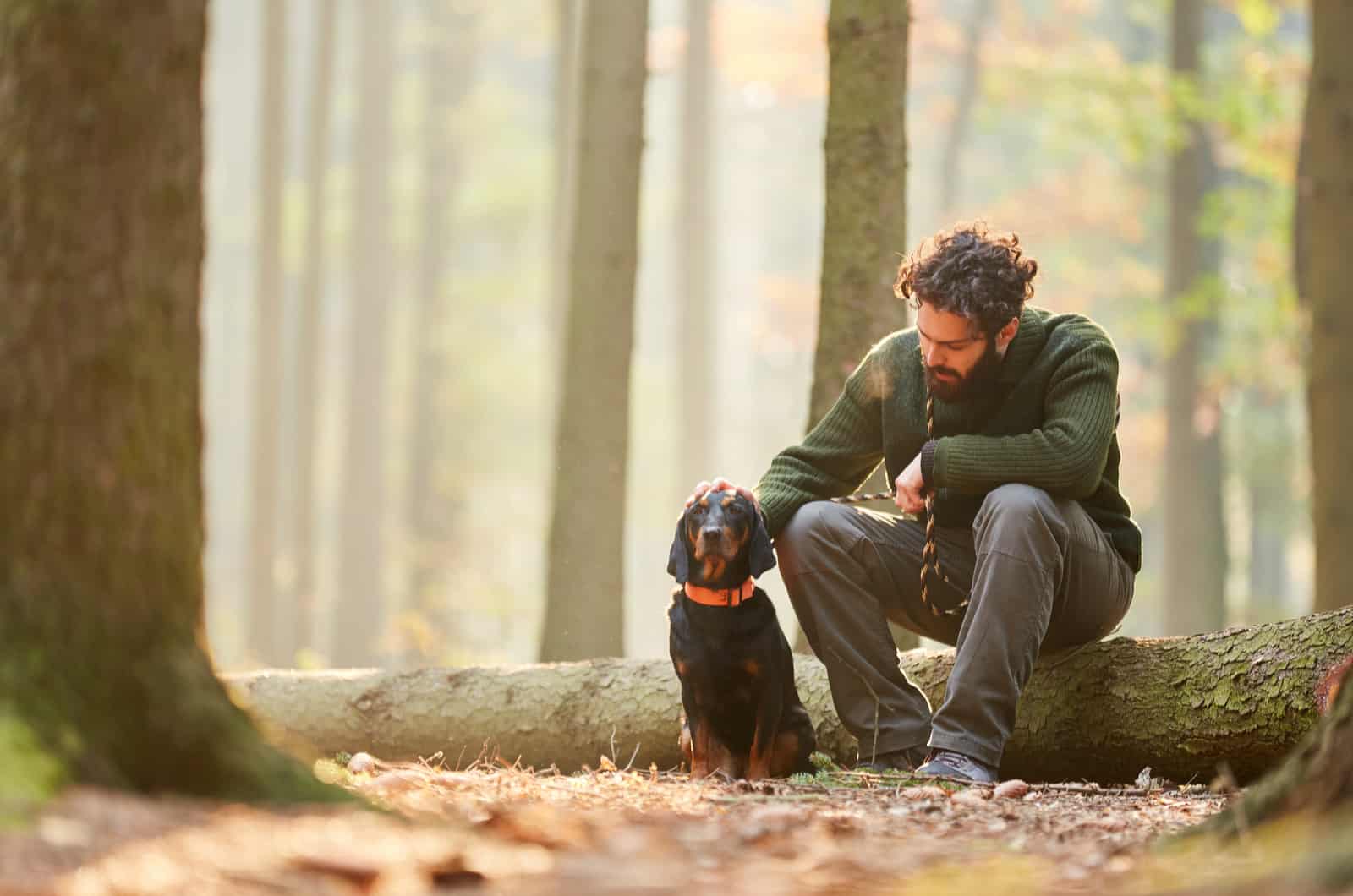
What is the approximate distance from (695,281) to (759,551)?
15.8 meters

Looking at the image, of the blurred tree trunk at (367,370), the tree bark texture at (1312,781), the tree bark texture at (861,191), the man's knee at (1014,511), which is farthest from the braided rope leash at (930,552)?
the blurred tree trunk at (367,370)

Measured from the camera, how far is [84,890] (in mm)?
2051

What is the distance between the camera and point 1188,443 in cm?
1504

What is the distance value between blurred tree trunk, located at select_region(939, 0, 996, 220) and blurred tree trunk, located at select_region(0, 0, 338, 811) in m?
20.9

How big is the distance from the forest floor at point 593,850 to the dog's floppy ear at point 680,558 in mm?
1385

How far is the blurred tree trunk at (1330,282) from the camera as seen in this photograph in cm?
859

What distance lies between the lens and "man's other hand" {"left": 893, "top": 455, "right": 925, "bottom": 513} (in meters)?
4.75

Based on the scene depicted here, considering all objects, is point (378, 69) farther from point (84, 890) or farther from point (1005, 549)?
point (84, 890)

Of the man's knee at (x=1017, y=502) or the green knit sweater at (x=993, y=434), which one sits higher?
the green knit sweater at (x=993, y=434)

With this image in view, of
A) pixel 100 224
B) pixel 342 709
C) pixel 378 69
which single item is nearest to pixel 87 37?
pixel 100 224

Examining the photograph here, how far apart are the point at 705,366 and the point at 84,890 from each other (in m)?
18.7

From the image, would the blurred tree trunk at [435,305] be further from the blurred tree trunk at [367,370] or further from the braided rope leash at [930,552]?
the braided rope leash at [930,552]

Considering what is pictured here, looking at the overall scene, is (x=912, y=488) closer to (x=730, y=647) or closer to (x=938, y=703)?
(x=730, y=647)

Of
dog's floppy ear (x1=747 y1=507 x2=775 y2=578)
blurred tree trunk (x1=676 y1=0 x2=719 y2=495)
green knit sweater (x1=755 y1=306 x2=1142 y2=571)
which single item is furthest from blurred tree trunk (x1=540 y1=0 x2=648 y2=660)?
blurred tree trunk (x1=676 y1=0 x2=719 y2=495)
